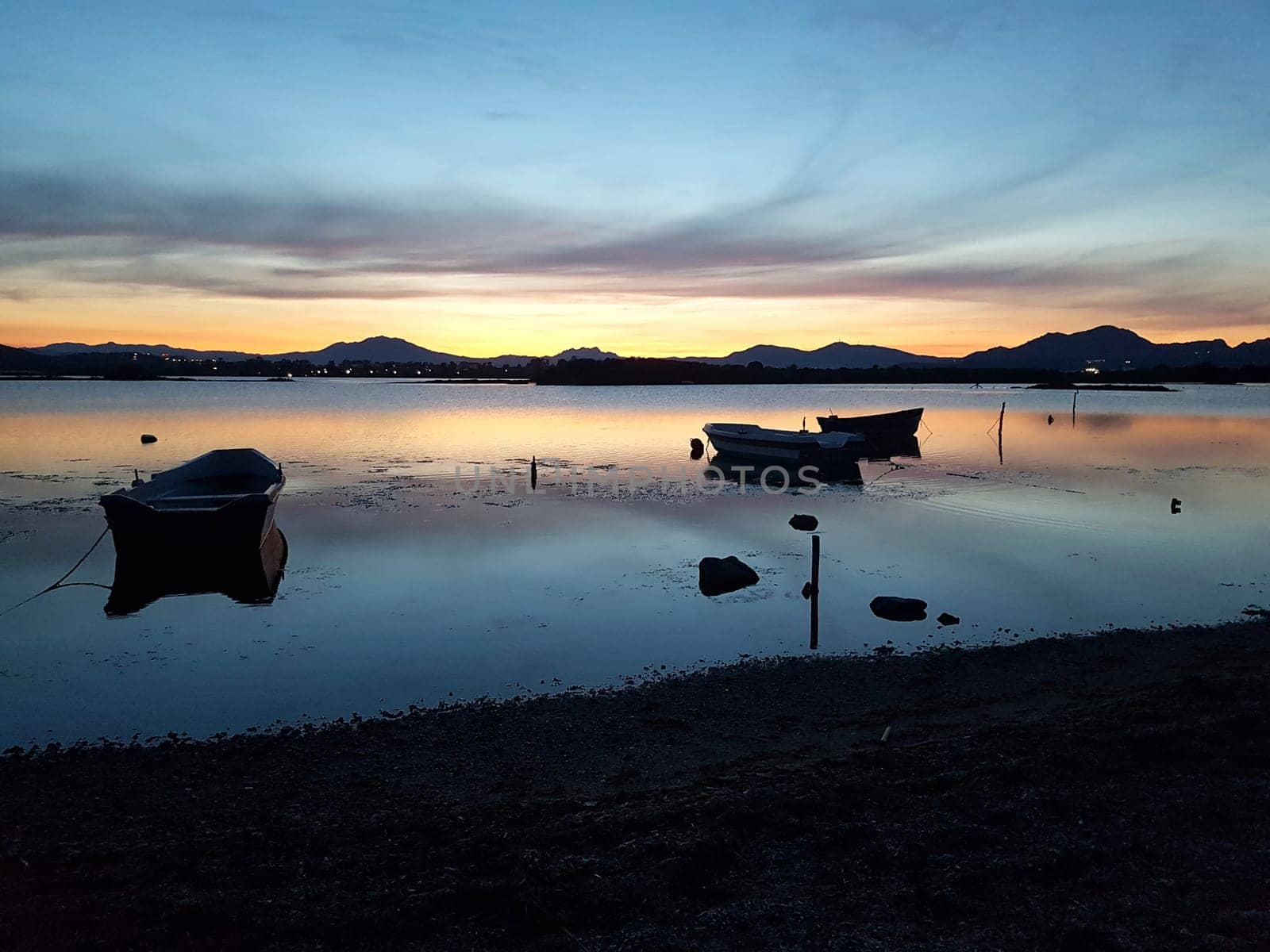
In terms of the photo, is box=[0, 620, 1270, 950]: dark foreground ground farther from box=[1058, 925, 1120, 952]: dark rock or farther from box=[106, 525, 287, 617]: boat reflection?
box=[106, 525, 287, 617]: boat reflection

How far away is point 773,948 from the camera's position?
187 inches

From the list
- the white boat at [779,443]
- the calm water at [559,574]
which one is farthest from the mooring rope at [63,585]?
the white boat at [779,443]

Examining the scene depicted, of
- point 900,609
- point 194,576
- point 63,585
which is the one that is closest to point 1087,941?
point 900,609

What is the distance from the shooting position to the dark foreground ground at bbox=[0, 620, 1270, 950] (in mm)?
5031

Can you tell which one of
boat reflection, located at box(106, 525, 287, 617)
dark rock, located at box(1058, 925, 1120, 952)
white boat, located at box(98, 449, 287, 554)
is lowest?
boat reflection, located at box(106, 525, 287, 617)

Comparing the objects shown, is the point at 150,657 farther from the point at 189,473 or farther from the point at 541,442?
the point at 541,442

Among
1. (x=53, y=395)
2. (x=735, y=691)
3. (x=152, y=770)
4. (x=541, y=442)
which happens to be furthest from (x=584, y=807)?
(x=53, y=395)

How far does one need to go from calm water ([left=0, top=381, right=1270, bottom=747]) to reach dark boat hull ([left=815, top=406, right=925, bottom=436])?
5.40 metres

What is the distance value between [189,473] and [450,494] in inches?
338

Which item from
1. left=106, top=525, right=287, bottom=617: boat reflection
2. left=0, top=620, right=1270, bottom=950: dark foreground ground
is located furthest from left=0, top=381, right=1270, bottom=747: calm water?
left=0, top=620, right=1270, bottom=950: dark foreground ground

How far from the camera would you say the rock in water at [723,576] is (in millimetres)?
16172

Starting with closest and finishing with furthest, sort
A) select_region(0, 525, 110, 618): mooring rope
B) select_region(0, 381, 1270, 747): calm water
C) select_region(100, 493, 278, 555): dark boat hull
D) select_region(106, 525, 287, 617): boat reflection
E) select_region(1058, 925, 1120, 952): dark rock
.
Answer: select_region(1058, 925, 1120, 952): dark rock, select_region(0, 381, 1270, 747): calm water, select_region(0, 525, 110, 618): mooring rope, select_region(106, 525, 287, 617): boat reflection, select_region(100, 493, 278, 555): dark boat hull

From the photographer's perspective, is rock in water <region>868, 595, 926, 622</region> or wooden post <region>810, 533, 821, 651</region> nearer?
wooden post <region>810, 533, 821, 651</region>

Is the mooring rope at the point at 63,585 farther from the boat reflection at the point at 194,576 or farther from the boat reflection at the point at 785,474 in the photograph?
the boat reflection at the point at 785,474
